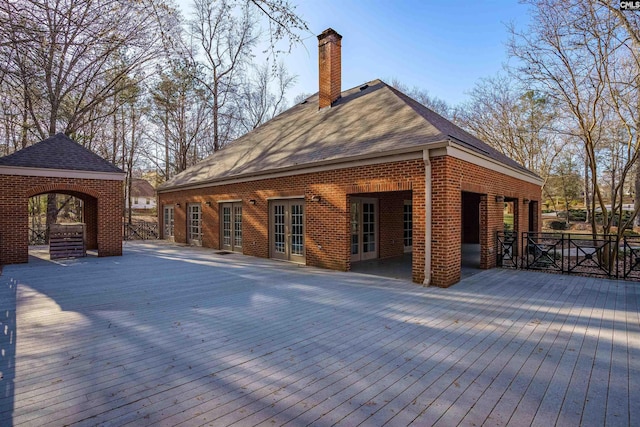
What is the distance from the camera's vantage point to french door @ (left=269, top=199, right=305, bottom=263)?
1004 centimetres

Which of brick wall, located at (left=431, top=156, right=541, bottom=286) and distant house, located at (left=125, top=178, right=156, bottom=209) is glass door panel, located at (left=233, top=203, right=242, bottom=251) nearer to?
brick wall, located at (left=431, top=156, right=541, bottom=286)

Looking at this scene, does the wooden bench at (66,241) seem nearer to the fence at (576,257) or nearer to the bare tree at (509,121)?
the fence at (576,257)

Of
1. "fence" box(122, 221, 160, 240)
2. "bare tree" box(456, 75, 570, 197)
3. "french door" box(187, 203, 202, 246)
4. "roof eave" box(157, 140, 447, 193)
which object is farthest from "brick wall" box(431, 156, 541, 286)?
"fence" box(122, 221, 160, 240)

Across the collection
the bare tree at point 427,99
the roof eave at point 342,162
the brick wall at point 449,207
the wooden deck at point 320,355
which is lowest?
the wooden deck at point 320,355

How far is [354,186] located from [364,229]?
2635mm

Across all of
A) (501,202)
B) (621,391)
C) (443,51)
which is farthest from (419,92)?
(621,391)

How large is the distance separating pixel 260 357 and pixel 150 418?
1222mm

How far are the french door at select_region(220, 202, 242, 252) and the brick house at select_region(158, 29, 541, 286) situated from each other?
4 centimetres

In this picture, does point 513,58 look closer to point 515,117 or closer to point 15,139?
point 515,117

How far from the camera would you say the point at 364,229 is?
10.3 m

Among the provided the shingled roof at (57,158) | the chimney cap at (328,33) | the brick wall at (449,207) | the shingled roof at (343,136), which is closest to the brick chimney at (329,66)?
the chimney cap at (328,33)

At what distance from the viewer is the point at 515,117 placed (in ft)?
72.7

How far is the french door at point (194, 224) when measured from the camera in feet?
49.0

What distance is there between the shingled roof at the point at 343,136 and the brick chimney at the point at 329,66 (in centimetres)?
37
